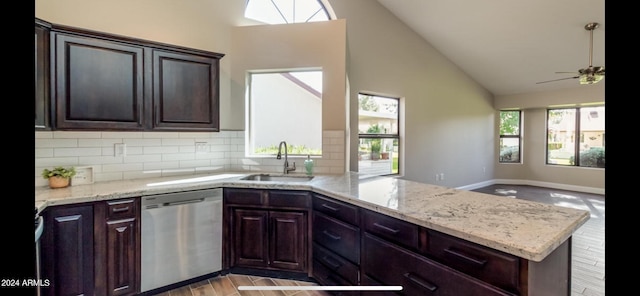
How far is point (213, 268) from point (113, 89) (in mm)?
1683

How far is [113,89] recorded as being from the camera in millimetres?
2242

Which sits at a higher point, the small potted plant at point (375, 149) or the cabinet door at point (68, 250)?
the small potted plant at point (375, 149)

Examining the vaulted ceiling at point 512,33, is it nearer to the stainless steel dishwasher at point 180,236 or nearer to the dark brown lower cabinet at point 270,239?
the dark brown lower cabinet at point 270,239

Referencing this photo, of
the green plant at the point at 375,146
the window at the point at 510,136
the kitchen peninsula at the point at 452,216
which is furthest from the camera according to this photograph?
the window at the point at 510,136

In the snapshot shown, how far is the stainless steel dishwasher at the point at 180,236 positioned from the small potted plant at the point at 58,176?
0.67 m

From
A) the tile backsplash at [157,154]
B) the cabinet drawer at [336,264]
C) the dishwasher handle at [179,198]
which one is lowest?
the cabinet drawer at [336,264]

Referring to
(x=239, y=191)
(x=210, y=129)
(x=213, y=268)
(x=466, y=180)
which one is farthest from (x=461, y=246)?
(x=466, y=180)

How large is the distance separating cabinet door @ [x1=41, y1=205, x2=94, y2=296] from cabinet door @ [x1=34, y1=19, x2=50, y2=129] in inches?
25.6

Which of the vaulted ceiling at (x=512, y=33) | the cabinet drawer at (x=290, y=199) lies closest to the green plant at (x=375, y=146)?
the vaulted ceiling at (x=512, y=33)

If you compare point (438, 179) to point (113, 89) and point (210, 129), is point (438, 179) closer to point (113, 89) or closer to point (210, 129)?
point (210, 129)

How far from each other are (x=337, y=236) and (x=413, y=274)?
68 centimetres

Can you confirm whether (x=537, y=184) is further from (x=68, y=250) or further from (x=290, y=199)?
(x=68, y=250)

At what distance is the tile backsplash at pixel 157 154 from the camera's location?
2289 millimetres

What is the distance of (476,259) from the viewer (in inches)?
48.2
